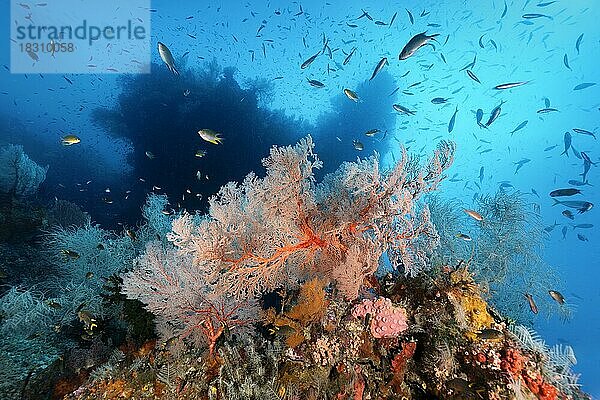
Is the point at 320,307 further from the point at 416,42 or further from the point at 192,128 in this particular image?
the point at 192,128

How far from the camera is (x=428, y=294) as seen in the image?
4.48 meters

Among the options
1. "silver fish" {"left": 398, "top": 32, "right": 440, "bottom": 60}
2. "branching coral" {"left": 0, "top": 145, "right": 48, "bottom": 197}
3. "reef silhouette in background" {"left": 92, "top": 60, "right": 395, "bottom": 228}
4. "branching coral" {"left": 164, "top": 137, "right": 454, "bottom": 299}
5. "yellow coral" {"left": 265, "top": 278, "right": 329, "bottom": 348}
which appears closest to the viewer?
"branching coral" {"left": 164, "top": 137, "right": 454, "bottom": 299}

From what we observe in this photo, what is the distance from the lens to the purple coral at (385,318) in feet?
13.8

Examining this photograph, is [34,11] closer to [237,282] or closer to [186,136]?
[186,136]

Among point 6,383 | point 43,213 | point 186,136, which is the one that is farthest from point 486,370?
point 186,136

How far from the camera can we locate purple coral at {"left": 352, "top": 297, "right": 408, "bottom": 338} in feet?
13.8

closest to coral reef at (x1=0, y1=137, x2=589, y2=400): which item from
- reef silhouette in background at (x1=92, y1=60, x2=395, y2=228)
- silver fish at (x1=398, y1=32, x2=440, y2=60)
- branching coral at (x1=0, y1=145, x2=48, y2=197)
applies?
silver fish at (x1=398, y1=32, x2=440, y2=60)

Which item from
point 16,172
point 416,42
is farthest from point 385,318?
point 16,172

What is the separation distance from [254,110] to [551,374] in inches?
777

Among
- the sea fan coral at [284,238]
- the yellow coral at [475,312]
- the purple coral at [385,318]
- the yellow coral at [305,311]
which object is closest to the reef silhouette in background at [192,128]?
the sea fan coral at [284,238]

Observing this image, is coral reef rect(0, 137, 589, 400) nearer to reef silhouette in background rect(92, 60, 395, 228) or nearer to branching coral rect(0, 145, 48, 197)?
branching coral rect(0, 145, 48, 197)

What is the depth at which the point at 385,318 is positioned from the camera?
4.25 meters

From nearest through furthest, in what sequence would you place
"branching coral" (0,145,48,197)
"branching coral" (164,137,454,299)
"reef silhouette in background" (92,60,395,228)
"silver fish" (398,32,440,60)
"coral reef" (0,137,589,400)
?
"coral reef" (0,137,589,400), "branching coral" (164,137,454,299), "silver fish" (398,32,440,60), "branching coral" (0,145,48,197), "reef silhouette in background" (92,60,395,228)

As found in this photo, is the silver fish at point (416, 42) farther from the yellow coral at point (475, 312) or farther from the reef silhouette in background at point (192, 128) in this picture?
the reef silhouette in background at point (192, 128)
